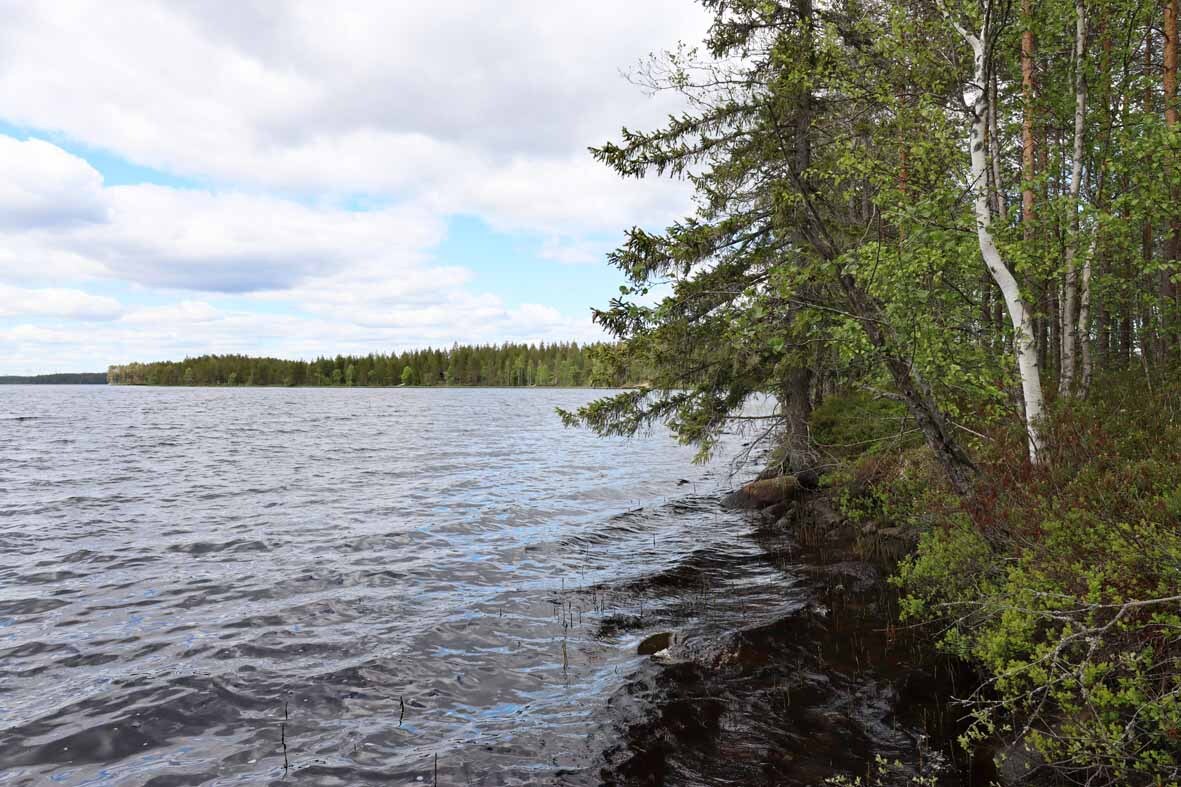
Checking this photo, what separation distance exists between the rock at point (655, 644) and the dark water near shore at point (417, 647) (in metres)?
0.22

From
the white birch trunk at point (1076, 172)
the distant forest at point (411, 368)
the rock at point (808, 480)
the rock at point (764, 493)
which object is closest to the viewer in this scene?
the white birch trunk at point (1076, 172)

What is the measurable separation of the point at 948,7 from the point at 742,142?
518 centimetres

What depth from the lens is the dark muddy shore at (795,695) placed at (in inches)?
227

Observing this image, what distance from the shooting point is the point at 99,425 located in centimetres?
4525

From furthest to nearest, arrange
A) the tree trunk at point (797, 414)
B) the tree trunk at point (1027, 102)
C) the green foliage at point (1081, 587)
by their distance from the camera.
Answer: the tree trunk at point (797, 414), the tree trunk at point (1027, 102), the green foliage at point (1081, 587)

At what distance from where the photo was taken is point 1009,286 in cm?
890

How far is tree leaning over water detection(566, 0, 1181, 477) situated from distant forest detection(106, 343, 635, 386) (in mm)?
143343

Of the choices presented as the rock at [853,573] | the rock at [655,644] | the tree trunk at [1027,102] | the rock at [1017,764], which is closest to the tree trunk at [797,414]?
the rock at [853,573]

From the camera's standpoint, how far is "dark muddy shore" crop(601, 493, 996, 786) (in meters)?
5.77

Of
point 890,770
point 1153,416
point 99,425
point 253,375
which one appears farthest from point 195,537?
point 253,375

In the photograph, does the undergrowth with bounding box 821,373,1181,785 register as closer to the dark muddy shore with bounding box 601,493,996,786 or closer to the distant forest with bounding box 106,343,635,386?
the dark muddy shore with bounding box 601,493,996,786

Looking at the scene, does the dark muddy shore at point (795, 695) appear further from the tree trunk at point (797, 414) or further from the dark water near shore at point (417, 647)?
the tree trunk at point (797, 414)

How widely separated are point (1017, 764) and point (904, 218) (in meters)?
7.33

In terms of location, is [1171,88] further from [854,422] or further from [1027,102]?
[854,422]
